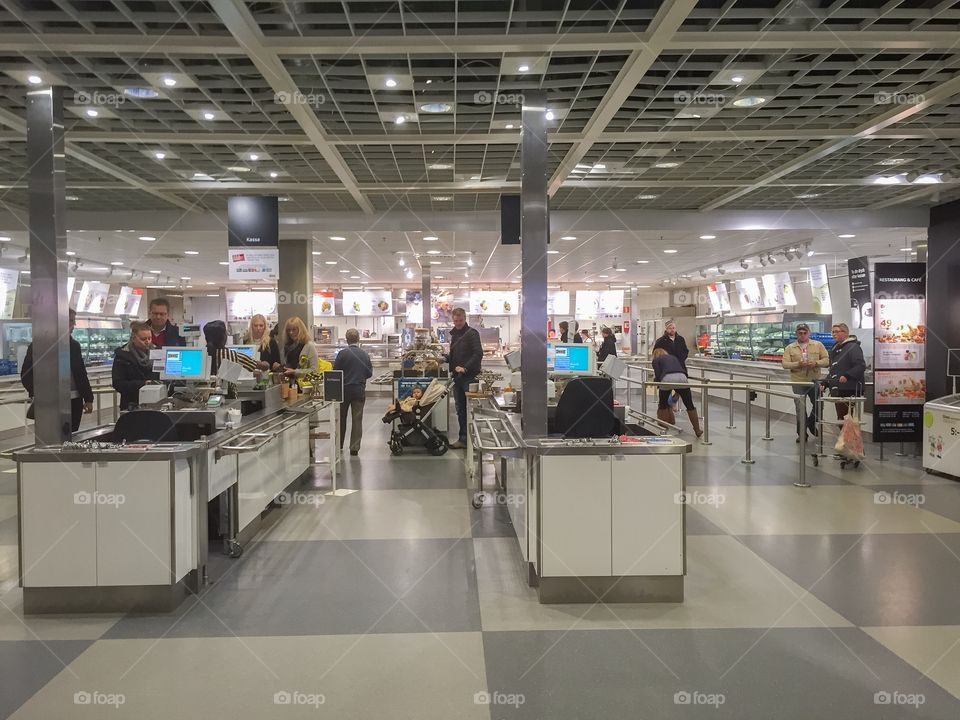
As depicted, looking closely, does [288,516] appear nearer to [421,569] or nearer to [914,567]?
[421,569]

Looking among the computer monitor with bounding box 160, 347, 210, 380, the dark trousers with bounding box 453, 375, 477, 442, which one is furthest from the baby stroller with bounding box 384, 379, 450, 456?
the computer monitor with bounding box 160, 347, 210, 380

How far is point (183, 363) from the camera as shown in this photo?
5.30m

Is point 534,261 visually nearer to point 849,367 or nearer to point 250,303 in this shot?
point 849,367

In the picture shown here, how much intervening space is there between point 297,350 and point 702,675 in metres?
5.47

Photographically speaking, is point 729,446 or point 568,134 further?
point 729,446

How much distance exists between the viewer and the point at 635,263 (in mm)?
17031

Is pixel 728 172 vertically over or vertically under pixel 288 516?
over

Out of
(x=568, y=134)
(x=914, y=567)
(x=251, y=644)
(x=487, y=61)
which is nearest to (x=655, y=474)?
(x=914, y=567)

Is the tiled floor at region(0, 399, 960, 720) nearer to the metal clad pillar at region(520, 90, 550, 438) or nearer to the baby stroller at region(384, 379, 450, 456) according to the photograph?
the metal clad pillar at region(520, 90, 550, 438)

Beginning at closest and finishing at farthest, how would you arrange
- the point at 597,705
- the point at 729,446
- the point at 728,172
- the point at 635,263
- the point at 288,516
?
the point at 597,705 → the point at 288,516 → the point at 728,172 → the point at 729,446 → the point at 635,263

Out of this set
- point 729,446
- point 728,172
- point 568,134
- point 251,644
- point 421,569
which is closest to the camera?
point 251,644

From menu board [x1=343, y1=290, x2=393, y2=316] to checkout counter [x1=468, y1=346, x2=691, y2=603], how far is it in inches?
649

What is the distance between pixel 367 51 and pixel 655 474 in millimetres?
3375

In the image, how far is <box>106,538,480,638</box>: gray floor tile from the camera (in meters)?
3.59
